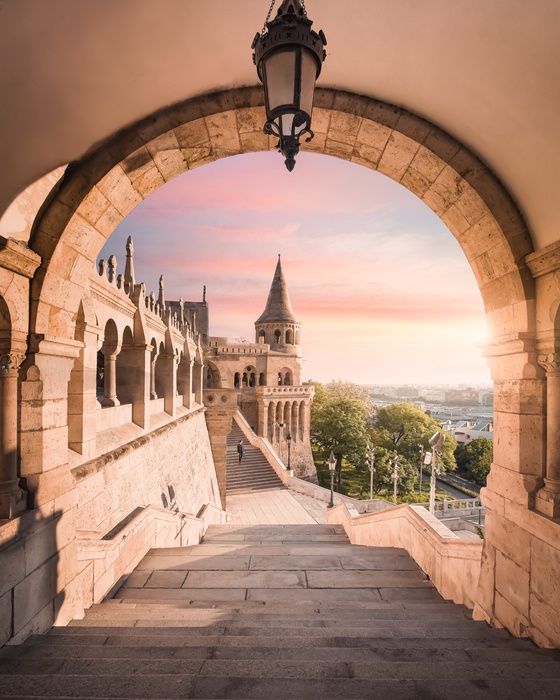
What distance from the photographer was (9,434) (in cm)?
349

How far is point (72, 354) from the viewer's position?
4.20 m

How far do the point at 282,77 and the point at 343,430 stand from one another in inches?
1629

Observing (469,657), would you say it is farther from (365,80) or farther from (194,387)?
(194,387)

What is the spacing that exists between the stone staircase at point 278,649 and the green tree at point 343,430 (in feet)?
120

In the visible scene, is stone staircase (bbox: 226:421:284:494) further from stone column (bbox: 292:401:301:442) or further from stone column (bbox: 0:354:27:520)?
stone column (bbox: 0:354:27:520)

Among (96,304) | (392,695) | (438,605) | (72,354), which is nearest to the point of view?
(392,695)

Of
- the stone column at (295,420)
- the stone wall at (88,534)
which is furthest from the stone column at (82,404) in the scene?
the stone column at (295,420)

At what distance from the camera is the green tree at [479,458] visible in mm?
46094

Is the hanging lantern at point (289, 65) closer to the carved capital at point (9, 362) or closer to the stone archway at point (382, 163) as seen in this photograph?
the stone archway at point (382, 163)

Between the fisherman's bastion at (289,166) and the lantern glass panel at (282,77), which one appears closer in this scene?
the lantern glass panel at (282,77)

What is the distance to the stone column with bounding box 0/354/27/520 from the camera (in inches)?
134

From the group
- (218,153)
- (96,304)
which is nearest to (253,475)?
(96,304)

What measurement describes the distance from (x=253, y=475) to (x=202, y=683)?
73.6 feet

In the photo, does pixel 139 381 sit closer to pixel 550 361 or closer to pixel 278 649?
pixel 278 649
